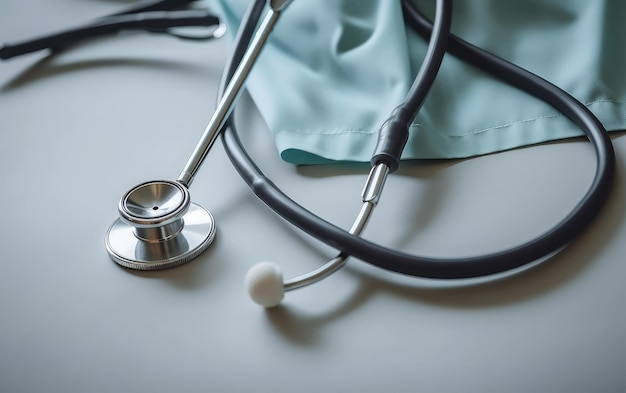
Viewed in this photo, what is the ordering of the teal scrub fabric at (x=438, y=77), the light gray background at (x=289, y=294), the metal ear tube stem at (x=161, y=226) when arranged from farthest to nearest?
the teal scrub fabric at (x=438, y=77) → the metal ear tube stem at (x=161, y=226) → the light gray background at (x=289, y=294)

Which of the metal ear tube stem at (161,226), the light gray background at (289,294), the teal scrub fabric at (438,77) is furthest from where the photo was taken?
the teal scrub fabric at (438,77)

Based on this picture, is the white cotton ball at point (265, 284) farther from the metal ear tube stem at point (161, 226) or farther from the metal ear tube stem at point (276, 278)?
the metal ear tube stem at point (161, 226)

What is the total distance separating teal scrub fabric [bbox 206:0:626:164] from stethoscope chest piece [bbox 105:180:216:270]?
0.50ft

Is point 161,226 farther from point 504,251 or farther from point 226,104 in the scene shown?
point 504,251

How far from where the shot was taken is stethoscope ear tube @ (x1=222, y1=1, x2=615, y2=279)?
0.64 meters

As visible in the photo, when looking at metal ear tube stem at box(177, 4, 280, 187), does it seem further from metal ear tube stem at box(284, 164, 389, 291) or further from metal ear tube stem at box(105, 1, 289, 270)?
metal ear tube stem at box(284, 164, 389, 291)

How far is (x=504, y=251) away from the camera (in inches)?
25.5

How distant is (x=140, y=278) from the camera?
707 millimetres

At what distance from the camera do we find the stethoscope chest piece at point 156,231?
0.70 m

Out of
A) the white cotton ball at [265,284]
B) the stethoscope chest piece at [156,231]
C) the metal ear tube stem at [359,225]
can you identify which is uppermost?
the metal ear tube stem at [359,225]

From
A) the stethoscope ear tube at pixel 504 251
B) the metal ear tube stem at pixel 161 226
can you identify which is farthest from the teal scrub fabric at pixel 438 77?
the metal ear tube stem at pixel 161 226

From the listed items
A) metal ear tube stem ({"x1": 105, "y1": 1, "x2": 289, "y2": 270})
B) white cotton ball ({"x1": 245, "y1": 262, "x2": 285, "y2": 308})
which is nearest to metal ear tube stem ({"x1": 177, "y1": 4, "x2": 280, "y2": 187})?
metal ear tube stem ({"x1": 105, "y1": 1, "x2": 289, "y2": 270})

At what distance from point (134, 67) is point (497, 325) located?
666mm

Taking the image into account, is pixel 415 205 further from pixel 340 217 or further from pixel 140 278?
pixel 140 278
